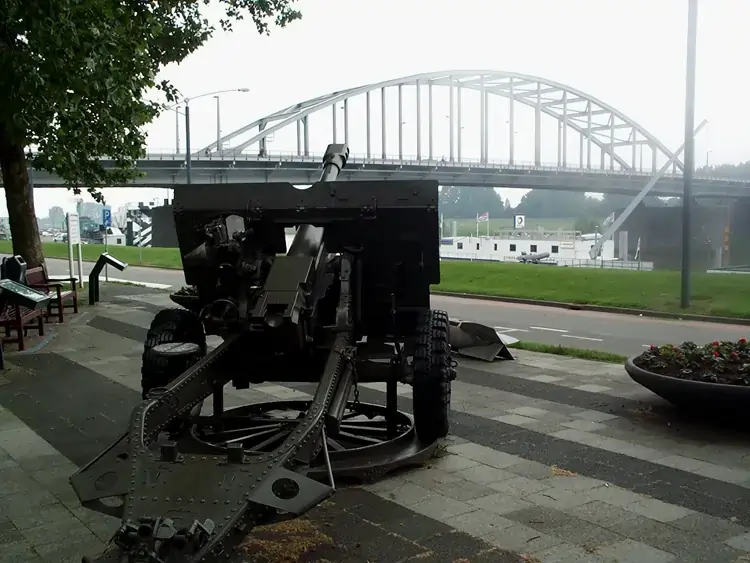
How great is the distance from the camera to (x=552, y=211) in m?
64.6

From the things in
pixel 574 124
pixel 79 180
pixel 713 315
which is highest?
pixel 574 124

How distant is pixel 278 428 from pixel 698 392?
349 centimetres

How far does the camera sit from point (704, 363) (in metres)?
7.27

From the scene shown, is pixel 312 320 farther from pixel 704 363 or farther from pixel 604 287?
pixel 604 287

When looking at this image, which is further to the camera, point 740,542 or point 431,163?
point 431,163

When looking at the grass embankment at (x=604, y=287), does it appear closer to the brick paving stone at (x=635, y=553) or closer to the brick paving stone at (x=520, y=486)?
the brick paving stone at (x=520, y=486)

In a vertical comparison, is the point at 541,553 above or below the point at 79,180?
below

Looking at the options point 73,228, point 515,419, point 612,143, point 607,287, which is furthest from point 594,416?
point 612,143

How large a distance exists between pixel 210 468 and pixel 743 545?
2885 millimetres

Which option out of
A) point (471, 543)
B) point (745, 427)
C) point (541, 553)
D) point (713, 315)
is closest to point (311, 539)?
point (471, 543)

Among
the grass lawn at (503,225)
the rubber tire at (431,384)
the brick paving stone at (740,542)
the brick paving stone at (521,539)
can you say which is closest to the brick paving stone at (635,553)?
the brick paving stone at (521,539)

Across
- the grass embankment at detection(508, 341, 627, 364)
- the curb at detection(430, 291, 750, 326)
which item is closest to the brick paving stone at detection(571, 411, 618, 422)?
the grass embankment at detection(508, 341, 627, 364)

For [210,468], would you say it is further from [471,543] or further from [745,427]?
[745,427]

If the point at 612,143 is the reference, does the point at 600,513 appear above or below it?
below
